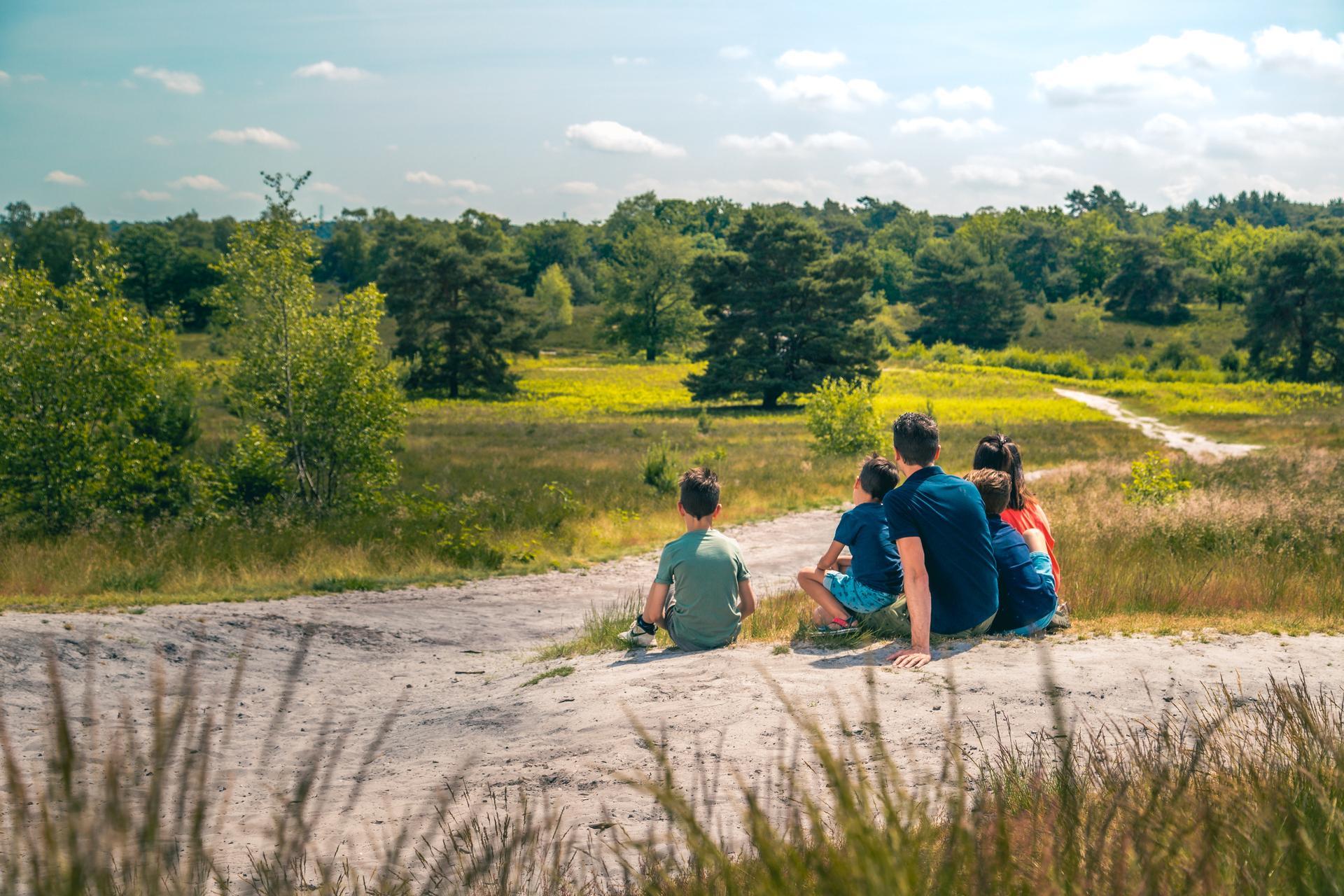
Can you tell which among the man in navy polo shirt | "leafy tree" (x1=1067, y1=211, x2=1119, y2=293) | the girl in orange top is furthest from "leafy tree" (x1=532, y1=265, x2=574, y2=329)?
the man in navy polo shirt

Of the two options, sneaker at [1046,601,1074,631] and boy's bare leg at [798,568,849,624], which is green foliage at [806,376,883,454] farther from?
boy's bare leg at [798,568,849,624]

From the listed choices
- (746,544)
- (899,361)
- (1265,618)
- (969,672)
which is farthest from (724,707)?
(899,361)

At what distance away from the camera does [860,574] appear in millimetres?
6703

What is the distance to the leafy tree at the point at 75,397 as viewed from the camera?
13.1 metres

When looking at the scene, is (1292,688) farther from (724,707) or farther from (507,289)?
(507,289)

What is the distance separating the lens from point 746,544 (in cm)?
1491

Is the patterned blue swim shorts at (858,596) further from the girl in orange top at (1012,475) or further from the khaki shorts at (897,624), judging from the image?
the girl in orange top at (1012,475)

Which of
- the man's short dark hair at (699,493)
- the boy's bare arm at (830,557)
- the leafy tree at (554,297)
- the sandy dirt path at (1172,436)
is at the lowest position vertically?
the sandy dirt path at (1172,436)

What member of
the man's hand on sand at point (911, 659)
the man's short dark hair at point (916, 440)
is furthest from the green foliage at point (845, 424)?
the man's hand on sand at point (911, 659)

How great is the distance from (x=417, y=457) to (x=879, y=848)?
28.4 meters

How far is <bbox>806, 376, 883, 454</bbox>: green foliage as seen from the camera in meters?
26.2

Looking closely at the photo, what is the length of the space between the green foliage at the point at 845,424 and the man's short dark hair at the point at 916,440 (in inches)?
800

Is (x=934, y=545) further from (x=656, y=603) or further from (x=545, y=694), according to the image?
(x=545, y=694)

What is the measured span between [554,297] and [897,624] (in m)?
97.6
